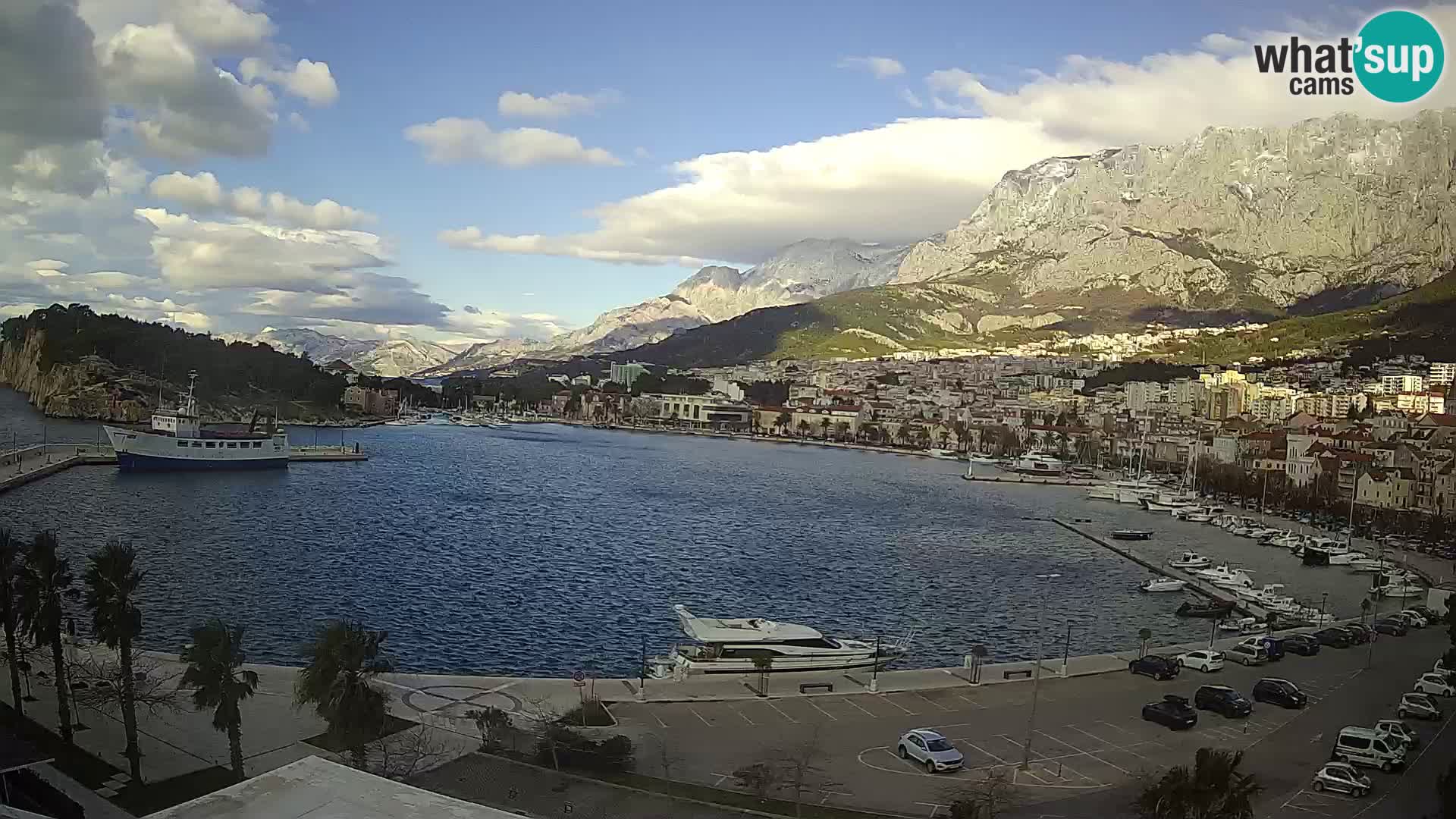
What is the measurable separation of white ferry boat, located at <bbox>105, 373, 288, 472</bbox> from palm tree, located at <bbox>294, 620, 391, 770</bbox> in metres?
26.7

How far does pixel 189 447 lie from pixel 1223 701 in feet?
101

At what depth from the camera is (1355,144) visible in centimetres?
6119

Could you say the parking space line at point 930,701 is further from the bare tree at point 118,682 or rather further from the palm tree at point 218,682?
the bare tree at point 118,682

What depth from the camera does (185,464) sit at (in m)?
30.7

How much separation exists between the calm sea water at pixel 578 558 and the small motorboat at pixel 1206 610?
0.38m

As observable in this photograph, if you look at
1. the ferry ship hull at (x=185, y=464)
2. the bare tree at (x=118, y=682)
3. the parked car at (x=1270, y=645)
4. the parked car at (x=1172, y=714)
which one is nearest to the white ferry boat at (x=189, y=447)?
the ferry ship hull at (x=185, y=464)

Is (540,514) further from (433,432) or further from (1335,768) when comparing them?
(433,432)

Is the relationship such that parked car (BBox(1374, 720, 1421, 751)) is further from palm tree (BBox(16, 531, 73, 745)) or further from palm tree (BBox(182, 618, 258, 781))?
palm tree (BBox(16, 531, 73, 745))

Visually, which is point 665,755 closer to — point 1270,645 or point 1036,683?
point 1036,683

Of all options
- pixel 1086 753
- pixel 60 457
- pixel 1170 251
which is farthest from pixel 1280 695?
pixel 1170 251

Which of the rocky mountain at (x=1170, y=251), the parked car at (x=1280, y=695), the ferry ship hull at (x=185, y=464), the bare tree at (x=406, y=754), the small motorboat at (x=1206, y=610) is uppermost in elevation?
the rocky mountain at (x=1170, y=251)

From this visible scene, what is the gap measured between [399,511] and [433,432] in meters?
35.5

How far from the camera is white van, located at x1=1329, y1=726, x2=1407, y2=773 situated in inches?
327

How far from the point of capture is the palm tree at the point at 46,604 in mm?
7797
